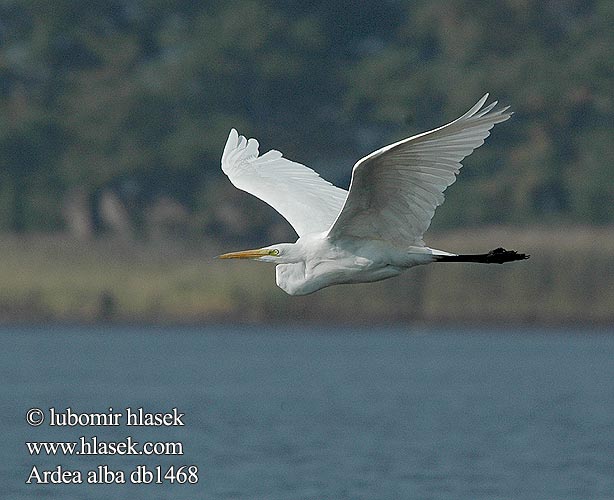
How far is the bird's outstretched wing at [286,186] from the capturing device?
13.0m

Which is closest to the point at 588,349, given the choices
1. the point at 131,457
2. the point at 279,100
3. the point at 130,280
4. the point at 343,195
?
the point at 130,280

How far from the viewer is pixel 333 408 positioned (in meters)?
23.0

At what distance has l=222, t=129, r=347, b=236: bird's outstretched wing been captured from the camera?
13.0m

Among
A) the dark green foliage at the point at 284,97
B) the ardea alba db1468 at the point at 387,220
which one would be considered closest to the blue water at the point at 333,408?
the ardea alba db1468 at the point at 387,220

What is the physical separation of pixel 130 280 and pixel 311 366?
1086cm

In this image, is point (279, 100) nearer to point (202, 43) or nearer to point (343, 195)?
point (202, 43)

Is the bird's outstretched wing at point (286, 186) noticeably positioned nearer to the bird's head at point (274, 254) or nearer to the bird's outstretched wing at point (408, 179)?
the bird's head at point (274, 254)

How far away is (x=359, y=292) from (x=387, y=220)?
84.8 ft

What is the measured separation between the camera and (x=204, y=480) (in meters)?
16.4

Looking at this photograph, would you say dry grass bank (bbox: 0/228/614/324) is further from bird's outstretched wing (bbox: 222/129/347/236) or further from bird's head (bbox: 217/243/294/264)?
bird's head (bbox: 217/243/294/264)

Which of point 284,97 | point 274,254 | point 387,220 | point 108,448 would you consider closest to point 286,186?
point 274,254

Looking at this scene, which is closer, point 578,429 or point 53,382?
point 578,429

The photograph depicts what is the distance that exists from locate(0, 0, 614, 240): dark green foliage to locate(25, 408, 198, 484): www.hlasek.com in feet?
68.7

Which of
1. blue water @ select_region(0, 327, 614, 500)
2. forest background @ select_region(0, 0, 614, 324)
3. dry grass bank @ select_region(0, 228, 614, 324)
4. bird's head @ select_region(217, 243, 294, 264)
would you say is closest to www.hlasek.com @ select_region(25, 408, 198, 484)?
blue water @ select_region(0, 327, 614, 500)
